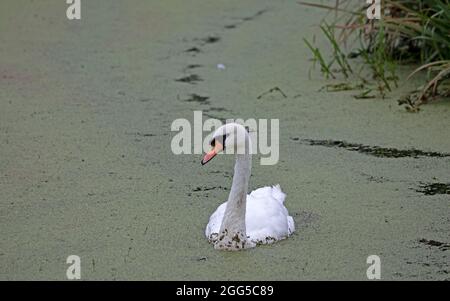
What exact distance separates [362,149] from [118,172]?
901mm

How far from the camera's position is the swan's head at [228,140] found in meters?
2.98

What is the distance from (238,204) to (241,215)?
1.3 inches

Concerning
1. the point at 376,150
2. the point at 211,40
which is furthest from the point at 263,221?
the point at 211,40

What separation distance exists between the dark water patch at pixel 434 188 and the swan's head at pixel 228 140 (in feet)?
2.47

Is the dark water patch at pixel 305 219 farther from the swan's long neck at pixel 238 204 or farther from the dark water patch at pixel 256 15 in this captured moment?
the dark water patch at pixel 256 15

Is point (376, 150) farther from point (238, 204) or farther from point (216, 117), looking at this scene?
point (238, 204)

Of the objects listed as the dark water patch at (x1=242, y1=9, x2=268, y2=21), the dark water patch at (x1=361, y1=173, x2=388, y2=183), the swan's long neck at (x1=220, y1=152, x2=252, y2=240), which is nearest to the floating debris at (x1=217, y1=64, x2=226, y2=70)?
the dark water patch at (x1=242, y1=9, x2=268, y2=21)

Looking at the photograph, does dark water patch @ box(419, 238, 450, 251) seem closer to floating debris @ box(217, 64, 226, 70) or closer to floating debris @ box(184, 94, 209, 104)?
floating debris @ box(184, 94, 209, 104)

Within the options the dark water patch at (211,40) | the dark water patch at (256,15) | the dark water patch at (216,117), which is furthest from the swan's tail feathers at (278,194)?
the dark water patch at (256,15)

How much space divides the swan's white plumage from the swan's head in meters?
0.23

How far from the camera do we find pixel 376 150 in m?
3.88

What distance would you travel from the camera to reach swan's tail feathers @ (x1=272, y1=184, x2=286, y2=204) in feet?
11.0

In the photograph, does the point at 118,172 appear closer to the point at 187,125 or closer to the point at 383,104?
the point at 187,125

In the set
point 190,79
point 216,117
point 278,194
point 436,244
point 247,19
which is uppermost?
point 247,19
